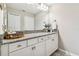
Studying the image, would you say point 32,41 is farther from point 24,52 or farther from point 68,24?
point 68,24

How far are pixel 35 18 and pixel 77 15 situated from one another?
1020 mm

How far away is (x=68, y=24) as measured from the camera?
229 cm

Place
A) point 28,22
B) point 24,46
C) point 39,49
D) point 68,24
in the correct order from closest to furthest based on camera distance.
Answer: point 24,46 → point 39,49 → point 28,22 → point 68,24

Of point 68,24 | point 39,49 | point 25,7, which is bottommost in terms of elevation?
point 39,49

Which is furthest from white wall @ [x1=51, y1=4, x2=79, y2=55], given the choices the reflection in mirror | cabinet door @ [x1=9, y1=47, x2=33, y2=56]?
cabinet door @ [x1=9, y1=47, x2=33, y2=56]

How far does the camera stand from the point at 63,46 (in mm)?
2436

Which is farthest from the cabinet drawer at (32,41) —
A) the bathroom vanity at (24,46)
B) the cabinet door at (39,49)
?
the cabinet door at (39,49)

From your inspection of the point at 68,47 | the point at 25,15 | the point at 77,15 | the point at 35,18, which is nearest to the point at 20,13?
the point at 25,15

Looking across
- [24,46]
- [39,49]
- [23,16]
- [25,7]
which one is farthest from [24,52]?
A: [25,7]

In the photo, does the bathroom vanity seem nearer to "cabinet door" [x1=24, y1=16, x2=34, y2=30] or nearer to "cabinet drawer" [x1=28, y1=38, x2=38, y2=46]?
"cabinet drawer" [x1=28, y1=38, x2=38, y2=46]

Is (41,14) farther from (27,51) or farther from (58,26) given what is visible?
(27,51)

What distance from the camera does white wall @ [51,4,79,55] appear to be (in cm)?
215

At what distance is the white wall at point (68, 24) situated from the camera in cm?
215

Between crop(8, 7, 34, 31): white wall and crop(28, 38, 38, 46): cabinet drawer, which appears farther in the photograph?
crop(8, 7, 34, 31): white wall
